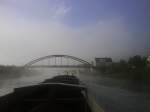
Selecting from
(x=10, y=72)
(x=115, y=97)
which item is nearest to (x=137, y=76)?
(x=115, y=97)

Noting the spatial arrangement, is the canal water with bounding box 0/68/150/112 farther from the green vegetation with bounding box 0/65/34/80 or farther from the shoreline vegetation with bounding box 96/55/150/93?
the green vegetation with bounding box 0/65/34/80

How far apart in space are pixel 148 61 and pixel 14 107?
52.4m

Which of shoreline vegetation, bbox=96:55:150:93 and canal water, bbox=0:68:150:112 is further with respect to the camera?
shoreline vegetation, bbox=96:55:150:93

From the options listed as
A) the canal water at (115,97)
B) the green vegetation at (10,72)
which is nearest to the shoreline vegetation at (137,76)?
the canal water at (115,97)

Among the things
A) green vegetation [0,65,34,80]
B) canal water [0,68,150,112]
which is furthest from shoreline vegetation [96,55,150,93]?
green vegetation [0,65,34,80]

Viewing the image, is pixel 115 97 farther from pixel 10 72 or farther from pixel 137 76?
pixel 10 72

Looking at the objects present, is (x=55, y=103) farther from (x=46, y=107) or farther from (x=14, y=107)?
(x=14, y=107)

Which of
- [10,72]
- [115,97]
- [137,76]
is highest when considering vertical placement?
[10,72]

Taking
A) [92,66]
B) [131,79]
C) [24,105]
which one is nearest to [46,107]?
[24,105]

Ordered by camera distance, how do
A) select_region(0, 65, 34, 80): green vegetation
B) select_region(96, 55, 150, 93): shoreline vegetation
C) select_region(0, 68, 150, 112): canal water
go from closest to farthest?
select_region(0, 68, 150, 112): canal water
select_region(96, 55, 150, 93): shoreline vegetation
select_region(0, 65, 34, 80): green vegetation

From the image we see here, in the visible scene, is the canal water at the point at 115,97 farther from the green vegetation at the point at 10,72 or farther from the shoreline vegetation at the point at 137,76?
the green vegetation at the point at 10,72

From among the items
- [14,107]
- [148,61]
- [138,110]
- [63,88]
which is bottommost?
[138,110]

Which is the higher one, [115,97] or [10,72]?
[10,72]

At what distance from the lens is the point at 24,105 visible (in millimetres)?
4867
